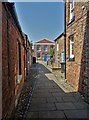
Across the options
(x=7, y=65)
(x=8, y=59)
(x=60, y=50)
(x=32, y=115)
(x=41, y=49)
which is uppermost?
(x=41, y=49)

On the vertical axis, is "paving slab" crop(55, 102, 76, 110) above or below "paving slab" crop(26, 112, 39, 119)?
above

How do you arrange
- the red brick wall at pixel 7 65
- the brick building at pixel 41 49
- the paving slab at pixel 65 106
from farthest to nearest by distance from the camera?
the brick building at pixel 41 49, the paving slab at pixel 65 106, the red brick wall at pixel 7 65

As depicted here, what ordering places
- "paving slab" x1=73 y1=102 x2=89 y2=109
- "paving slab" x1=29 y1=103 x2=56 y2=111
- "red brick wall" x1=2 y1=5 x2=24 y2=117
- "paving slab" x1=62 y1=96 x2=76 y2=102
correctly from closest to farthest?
"red brick wall" x1=2 y1=5 x2=24 y2=117
"paving slab" x1=29 y1=103 x2=56 y2=111
"paving slab" x1=73 y1=102 x2=89 y2=109
"paving slab" x1=62 y1=96 x2=76 y2=102

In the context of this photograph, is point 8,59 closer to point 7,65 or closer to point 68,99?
point 7,65

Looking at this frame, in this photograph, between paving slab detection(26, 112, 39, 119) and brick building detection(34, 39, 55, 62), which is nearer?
paving slab detection(26, 112, 39, 119)

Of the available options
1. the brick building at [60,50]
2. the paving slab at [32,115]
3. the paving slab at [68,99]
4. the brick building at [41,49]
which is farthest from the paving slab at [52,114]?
the brick building at [41,49]

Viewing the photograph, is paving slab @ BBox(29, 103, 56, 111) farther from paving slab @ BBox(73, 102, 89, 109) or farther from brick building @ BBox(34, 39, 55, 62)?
brick building @ BBox(34, 39, 55, 62)

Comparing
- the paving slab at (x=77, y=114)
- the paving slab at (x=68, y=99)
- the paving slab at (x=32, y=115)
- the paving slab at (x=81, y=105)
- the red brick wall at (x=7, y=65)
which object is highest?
the red brick wall at (x=7, y=65)

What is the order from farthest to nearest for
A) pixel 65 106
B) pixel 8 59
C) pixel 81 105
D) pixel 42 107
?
1. pixel 81 105
2. pixel 65 106
3. pixel 42 107
4. pixel 8 59

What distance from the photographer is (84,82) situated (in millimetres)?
8195

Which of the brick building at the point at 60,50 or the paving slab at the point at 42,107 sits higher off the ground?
the brick building at the point at 60,50

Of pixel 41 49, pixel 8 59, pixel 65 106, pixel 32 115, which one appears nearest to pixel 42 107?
pixel 65 106

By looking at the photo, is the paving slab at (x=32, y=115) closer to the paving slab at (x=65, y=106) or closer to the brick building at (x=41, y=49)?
the paving slab at (x=65, y=106)

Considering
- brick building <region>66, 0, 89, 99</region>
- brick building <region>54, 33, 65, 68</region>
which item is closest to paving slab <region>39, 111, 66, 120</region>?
brick building <region>66, 0, 89, 99</region>
